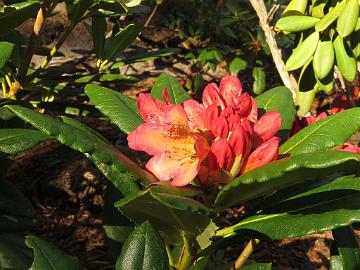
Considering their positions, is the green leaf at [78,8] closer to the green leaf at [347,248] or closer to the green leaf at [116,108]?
the green leaf at [116,108]

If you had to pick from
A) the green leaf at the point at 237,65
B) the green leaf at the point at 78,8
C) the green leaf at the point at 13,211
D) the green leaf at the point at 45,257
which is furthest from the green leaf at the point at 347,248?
the green leaf at the point at 237,65

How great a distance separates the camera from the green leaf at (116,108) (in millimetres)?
1068

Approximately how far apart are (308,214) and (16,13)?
32.6 inches

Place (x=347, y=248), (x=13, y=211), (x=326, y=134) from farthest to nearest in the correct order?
1. (x=13, y=211)
2. (x=347, y=248)
3. (x=326, y=134)

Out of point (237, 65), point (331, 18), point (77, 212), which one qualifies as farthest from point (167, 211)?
point (237, 65)

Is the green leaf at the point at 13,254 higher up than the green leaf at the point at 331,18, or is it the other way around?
the green leaf at the point at 331,18

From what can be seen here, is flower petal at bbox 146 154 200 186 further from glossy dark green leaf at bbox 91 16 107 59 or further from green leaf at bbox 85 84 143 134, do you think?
glossy dark green leaf at bbox 91 16 107 59

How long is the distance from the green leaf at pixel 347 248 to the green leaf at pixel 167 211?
36 cm

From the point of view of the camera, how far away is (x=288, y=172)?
77 cm

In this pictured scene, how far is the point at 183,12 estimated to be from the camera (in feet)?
13.4

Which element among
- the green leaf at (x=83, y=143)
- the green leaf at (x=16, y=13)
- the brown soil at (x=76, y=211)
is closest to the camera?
the green leaf at (x=83, y=143)

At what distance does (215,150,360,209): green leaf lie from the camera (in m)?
0.73

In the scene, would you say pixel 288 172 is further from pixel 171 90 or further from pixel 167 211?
pixel 171 90

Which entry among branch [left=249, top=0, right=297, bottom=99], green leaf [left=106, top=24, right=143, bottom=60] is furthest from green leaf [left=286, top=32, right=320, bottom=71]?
green leaf [left=106, top=24, right=143, bottom=60]
